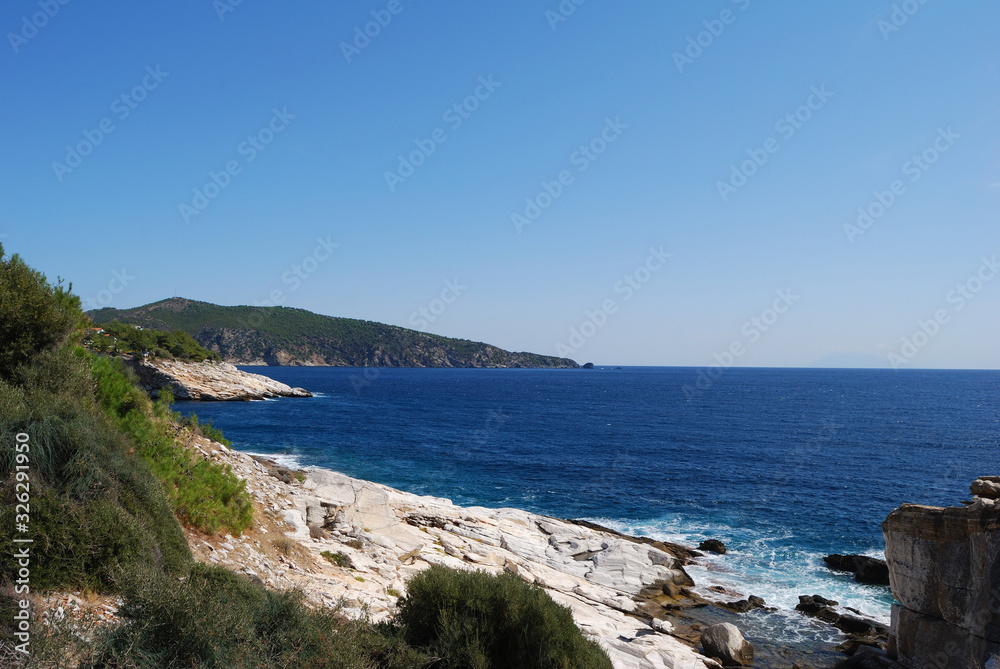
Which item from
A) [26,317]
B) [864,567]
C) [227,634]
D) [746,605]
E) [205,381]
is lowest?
[746,605]

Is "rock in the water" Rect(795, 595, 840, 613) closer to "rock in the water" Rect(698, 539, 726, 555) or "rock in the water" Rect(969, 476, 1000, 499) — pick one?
"rock in the water" Rect(698, 539, 726, 555)

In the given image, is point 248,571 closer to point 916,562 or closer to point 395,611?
point 395,611

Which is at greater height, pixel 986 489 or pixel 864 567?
pixel 986 489

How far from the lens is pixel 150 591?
606cm

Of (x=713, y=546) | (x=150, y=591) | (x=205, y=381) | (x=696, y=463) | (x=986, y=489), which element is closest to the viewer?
(x=150, y=591)

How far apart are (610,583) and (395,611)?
1345cm

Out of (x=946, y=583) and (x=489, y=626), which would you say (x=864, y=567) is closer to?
(x=946, y=583)

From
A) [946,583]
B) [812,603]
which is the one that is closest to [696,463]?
[812,603]

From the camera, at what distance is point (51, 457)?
322 inches

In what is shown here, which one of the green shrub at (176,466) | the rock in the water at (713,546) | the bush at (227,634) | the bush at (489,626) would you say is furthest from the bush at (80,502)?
the rock in the water at (713,546)

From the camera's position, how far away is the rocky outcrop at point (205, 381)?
255 feet

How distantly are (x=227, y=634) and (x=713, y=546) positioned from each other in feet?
87.7

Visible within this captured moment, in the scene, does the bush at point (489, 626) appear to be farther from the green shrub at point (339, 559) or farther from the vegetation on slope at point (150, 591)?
the green shrub at point (339, 559)

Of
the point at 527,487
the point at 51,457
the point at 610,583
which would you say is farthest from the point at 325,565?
the point at 527,487
